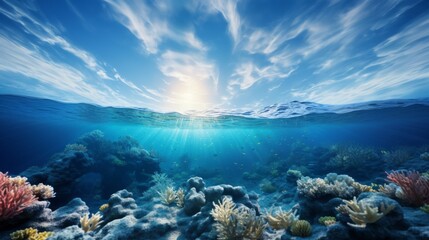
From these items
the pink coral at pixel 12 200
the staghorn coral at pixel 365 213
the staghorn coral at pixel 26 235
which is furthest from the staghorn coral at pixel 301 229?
the pink coral at pixel 12 200

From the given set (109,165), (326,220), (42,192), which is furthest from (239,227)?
(109,165)

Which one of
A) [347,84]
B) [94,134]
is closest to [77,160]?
[94,134]

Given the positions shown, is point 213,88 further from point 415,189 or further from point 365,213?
point 365,213

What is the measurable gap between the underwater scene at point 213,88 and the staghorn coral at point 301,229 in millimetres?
31

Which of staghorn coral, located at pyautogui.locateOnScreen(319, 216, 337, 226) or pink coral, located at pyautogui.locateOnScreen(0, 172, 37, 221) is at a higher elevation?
pink coral, located at pyautogui.locateOnScreen(0, 172, 37, 221)

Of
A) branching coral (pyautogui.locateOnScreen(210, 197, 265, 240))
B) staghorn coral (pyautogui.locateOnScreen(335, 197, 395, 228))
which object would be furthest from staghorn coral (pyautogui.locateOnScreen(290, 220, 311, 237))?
staghorn coral (pyautogui.locateOnScreen(335, 197, 395, 228))

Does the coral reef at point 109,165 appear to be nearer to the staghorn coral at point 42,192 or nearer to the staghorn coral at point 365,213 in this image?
the staghorn coral at point 42,192

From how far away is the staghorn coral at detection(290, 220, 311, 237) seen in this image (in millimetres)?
5145

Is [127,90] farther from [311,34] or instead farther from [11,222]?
[311,34]

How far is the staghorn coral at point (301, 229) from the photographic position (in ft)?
16.9

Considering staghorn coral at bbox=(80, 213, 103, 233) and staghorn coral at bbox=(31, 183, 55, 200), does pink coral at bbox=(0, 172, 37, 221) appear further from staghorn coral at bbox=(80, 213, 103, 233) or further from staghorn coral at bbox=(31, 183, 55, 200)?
staghorn coral at bbox=(80, 213, 103, 233)

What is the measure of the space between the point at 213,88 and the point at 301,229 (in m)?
14.5

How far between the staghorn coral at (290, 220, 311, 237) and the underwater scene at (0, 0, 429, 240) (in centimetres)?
3

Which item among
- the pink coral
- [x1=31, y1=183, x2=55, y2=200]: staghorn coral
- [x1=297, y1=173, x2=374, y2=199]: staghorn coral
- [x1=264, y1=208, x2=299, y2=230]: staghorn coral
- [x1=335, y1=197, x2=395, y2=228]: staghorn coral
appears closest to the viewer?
[x1=335, y1=197, x2=395, y2=228]: staghorn coral
